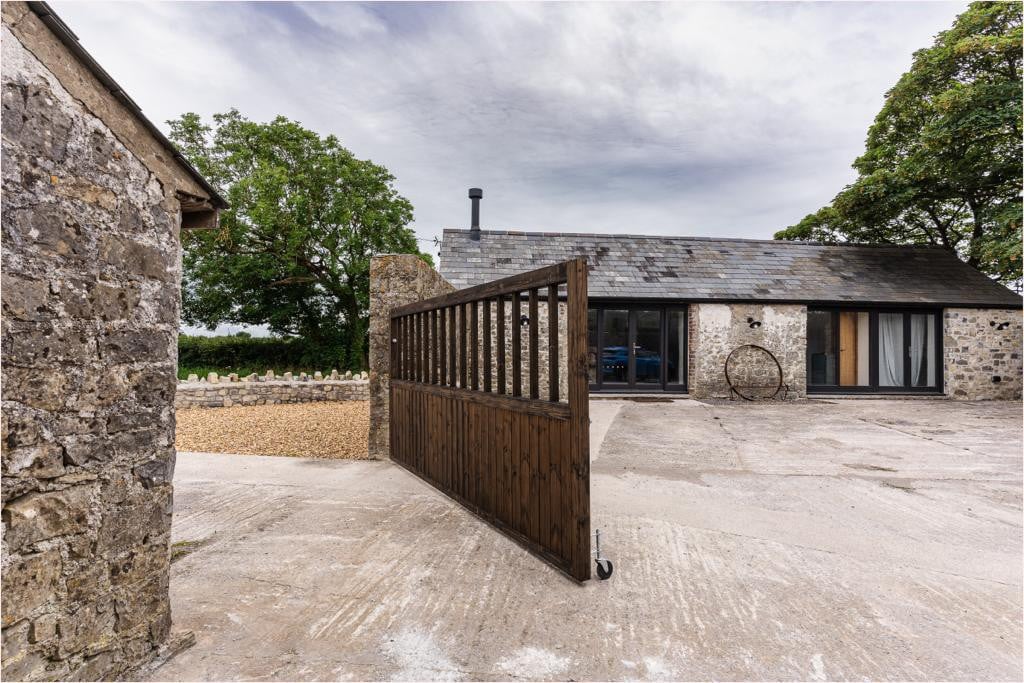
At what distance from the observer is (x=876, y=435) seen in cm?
700

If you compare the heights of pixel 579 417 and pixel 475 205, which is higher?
pixel 475 205

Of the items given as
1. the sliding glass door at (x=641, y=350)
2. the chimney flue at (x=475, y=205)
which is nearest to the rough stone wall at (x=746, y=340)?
the sliding glass door at (x=641, y=350)

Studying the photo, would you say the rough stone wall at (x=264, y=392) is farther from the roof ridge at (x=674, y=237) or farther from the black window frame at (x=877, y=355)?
the black window frame at (x=877, y=355)

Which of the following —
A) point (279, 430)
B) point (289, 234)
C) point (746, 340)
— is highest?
point (289, 234)

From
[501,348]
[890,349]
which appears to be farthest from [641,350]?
[501,348]

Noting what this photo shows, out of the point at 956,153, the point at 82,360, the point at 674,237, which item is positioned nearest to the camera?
the point at 82,360

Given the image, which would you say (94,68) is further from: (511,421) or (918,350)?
(918,350)

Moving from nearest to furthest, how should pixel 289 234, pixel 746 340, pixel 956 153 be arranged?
1. pixel 746 340
2. pixel 956 153
3. pixel 289 234

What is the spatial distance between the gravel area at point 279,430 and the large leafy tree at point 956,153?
15474 millimetres

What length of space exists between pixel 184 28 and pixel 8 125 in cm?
493

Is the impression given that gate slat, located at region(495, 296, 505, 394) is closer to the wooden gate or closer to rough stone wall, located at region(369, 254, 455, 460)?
the wooden gate

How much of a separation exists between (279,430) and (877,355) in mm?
14102

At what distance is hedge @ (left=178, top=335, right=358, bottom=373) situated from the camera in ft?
39.9

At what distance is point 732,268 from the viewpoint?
12.4 m
